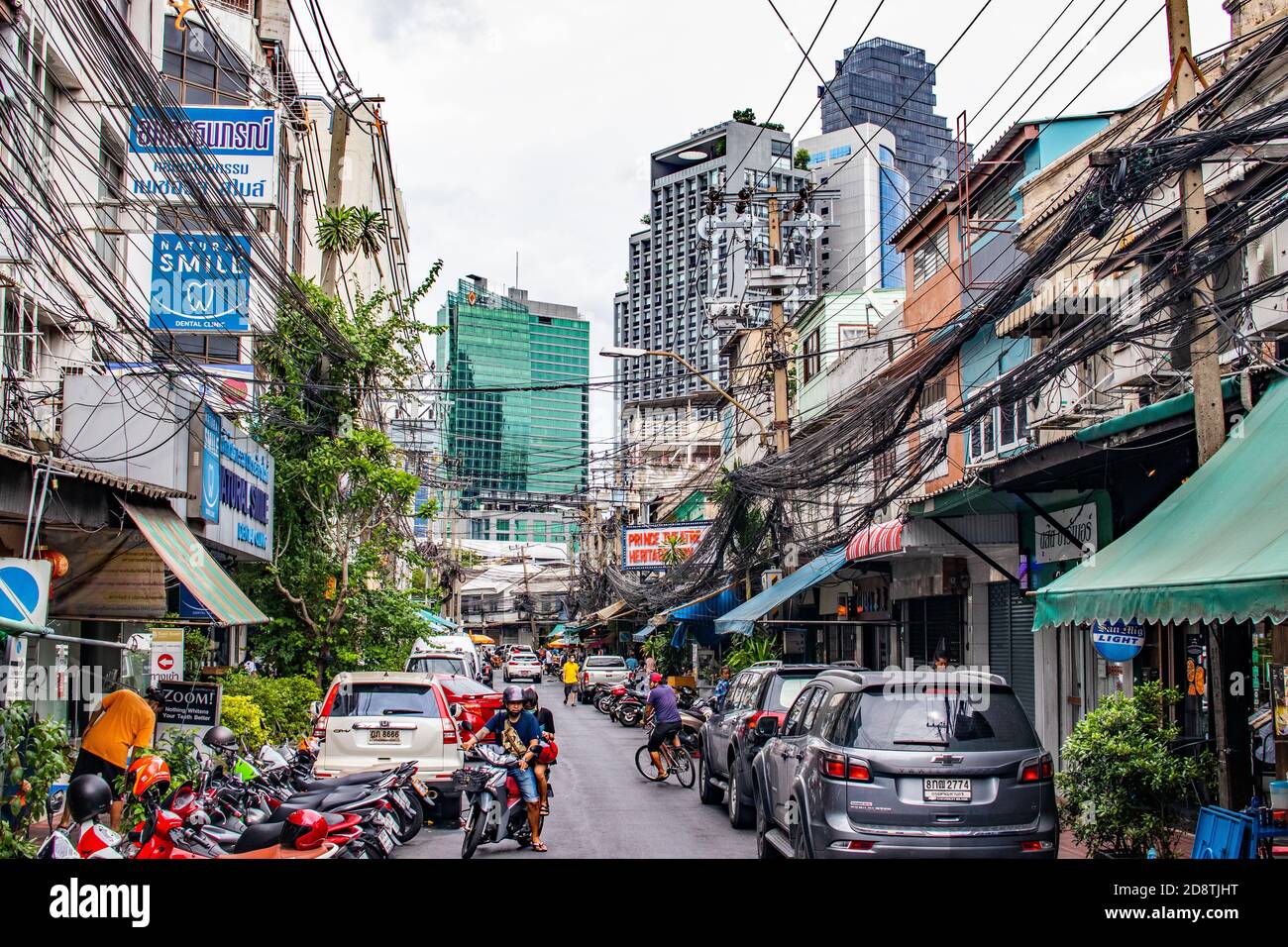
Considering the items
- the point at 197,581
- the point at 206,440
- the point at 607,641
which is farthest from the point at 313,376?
the point at 607,641

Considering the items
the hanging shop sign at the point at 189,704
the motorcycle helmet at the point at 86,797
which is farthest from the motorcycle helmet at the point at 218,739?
the motorcycle helmet at the point at 86,797

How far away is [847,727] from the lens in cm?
903

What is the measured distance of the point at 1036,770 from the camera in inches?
343

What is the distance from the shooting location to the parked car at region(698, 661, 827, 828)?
46.7 feet

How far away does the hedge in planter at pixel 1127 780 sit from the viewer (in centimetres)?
983

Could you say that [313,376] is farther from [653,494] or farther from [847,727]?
[653,494]

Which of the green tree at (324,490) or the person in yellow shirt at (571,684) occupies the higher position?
the green tree at (324,490)

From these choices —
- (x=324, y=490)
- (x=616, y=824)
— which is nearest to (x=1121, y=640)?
(x=616, y=824)

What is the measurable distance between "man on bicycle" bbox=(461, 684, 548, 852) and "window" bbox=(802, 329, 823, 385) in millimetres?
23914

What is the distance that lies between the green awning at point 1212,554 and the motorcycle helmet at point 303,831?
21.2 feet

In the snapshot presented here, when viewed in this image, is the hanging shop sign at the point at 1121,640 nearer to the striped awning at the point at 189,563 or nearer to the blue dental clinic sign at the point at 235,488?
the striped awning at the point at 189,563

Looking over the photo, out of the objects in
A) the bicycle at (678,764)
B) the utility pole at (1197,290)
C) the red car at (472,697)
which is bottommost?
the bicycle at (678,764)

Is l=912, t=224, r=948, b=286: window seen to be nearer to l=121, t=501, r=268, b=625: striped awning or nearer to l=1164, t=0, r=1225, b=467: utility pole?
l=1164, t=0, r=1225, b=467: utility pole

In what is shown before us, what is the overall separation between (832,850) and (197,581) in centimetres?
812
